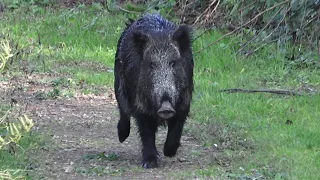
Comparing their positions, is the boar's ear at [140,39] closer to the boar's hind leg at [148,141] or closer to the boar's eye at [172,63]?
Result: the boar's eye at [172,63]

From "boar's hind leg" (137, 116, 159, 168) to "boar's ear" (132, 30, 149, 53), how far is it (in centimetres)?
59

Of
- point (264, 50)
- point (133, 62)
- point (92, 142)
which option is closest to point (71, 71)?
point (264, 50)

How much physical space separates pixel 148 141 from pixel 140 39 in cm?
85

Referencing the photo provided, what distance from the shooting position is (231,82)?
10.6m

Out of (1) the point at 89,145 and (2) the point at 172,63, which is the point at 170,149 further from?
(1) the point at 89,145

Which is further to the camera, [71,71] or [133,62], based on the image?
[71,71]

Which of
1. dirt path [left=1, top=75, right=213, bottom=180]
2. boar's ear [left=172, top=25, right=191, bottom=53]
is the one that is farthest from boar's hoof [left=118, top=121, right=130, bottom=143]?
boar's ear [left=172, top=25, right=191, bottom=53]

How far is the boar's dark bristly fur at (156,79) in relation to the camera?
6.95 meters

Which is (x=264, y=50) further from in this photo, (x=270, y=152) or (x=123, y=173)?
(x=123, y=173)

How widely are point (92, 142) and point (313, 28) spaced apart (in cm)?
458

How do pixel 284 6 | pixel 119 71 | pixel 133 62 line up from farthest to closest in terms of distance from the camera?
pixel 284 6 < pixel 119 71 < pixel 133 62

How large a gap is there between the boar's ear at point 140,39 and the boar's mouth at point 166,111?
0.74 metres

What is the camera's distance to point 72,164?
7.14m

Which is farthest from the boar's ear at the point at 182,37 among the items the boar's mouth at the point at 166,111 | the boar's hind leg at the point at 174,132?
the boar's mouth at the point at 166,111
